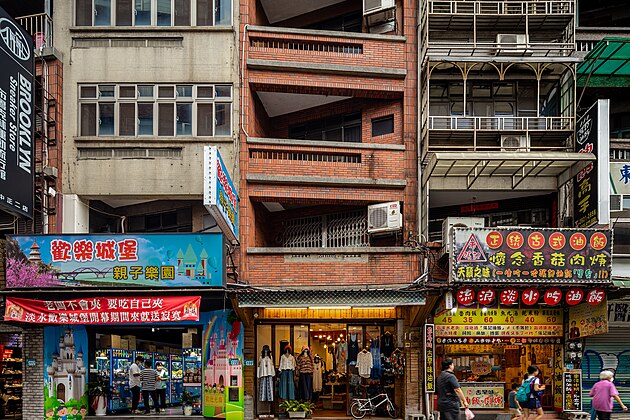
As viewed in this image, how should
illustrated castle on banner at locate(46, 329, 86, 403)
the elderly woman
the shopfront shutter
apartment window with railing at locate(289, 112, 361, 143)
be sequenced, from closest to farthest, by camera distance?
the elderly woman, illustrated castle on banner at locate(46, 329, 86, 403), the shopfront shutter, apartment window with railing at locate(289, 112, 361, 143)

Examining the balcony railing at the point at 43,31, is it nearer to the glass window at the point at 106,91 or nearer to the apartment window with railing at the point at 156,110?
the apartment window with railing at the point at 156,110

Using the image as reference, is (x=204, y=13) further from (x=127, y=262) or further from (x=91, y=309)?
(x=91, y=309)

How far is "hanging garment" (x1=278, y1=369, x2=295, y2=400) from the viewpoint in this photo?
866 inches

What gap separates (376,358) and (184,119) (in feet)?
29.0

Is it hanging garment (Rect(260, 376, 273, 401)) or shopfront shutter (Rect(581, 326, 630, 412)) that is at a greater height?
shopfront shutter (Rect(581, 326, 630, 412))

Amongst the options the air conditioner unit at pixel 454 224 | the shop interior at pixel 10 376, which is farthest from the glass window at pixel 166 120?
the air conditioner unit at pixel 454 224

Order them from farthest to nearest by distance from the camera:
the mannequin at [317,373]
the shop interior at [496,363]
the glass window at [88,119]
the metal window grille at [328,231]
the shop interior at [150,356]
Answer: the metal window grille at [328,231]
the mannequin at [317,373]
the shop interior at [496,363]
the shop interior at [150,356]
the glass window at [88,119]

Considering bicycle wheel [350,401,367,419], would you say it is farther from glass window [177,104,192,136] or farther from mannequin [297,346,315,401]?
glass window [177,104,192,136]

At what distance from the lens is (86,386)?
21.9 m

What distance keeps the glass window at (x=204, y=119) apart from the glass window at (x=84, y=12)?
4085mm

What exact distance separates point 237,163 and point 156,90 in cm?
311

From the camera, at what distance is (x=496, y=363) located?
76.8ft

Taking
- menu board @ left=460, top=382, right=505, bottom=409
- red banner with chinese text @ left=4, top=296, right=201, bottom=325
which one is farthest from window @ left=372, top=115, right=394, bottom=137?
red banner with chinese text @ left=4, top=296, right=201, bottom=325

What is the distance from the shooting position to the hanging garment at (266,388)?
71.6 ft
